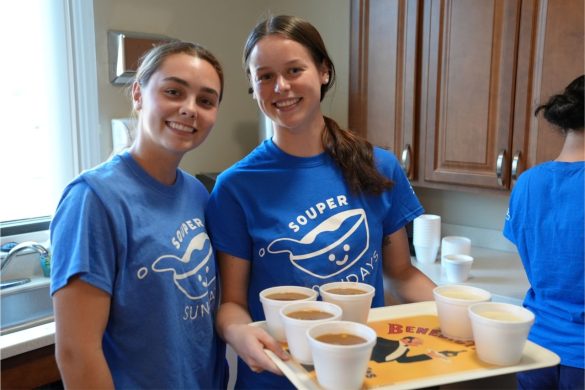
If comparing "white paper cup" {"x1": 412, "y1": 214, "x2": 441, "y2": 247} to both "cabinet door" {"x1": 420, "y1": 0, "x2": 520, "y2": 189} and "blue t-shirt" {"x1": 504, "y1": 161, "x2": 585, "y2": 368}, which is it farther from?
"blue t-shirt" {"x1": 504, "y1": 161, "x2": 585, "y2": 368}

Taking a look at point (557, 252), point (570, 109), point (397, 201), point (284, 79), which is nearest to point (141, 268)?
point (284, 79)

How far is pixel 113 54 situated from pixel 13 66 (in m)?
0.41

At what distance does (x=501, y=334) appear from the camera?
820 mm

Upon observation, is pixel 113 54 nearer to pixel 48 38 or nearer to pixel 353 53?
pixel 48 38

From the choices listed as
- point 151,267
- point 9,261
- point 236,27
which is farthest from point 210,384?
point 236,27

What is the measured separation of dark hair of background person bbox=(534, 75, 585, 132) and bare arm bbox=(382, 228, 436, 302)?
60cm

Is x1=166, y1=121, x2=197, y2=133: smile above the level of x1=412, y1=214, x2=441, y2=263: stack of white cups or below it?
above

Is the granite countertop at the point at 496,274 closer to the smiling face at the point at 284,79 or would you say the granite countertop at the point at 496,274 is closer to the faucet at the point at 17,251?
the smiling face at the point at 284,79

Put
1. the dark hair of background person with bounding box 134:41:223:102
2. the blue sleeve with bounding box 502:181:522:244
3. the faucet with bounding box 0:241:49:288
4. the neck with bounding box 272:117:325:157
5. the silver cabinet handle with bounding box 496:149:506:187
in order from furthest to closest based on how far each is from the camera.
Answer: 1. the silver cabinet handle with bounding box 496:149:506:187
2. the faucet with bounding box 0:241:49:288
3. the blue sleeve with bounding box 502:181:522:244
4. the neck with bounding box 272:117:325:157
5. the dark hair of background person with bounding box 134:41:223:102

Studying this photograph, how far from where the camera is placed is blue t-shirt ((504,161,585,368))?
1312 mm

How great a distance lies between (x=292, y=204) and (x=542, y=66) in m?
1.24

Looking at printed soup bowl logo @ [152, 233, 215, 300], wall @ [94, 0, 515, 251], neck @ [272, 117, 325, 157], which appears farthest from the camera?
wall @ [94, 0, 515, 251]

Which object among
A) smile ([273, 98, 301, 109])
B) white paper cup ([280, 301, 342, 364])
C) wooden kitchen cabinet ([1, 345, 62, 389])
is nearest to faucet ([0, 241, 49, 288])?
wooden kitchen cabinet ([1, 345, 62, 389])

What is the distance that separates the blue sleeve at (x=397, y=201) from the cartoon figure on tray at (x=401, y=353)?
0.97 feet
